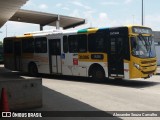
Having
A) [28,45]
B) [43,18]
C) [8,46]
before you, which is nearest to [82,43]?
[28,45]

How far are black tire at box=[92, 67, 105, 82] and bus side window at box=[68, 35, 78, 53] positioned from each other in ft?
6.12

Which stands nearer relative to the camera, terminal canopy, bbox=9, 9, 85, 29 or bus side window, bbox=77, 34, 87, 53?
bus side window, bbox=77, 34, 87, 53

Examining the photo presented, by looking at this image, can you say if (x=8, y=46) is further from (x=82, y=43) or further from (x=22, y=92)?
(x=22, y=92)

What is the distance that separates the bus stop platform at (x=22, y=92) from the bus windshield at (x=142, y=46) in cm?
675

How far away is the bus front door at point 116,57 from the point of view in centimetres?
1592

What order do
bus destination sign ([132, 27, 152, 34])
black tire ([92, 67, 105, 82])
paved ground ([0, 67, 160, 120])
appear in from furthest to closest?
black tire ([92, 67, 105, 82]) → bus destination sign ([132, 27, 152, 34]) → paved ground ([0, 67, 160, 120])

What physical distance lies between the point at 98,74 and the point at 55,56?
392 centimetres

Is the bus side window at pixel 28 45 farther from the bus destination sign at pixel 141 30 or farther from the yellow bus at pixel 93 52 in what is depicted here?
the bus destination sign at pixel 141 30

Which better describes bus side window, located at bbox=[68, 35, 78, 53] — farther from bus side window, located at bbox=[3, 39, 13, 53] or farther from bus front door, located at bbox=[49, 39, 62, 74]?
bus side window, located at bbox=[3, 39, 13, 53]

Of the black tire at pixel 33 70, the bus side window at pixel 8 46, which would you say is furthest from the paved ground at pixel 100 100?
the bus side window at pixel 8 46

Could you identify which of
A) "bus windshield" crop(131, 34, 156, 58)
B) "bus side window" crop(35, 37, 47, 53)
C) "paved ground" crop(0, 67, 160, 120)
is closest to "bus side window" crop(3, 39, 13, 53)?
"bus side window" crop(35, 37, 47, 53)

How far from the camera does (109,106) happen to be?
10.3 m

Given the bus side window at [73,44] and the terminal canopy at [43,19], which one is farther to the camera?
the terminal canopy at [43,19]

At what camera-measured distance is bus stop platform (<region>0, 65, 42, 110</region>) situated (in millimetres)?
9595
